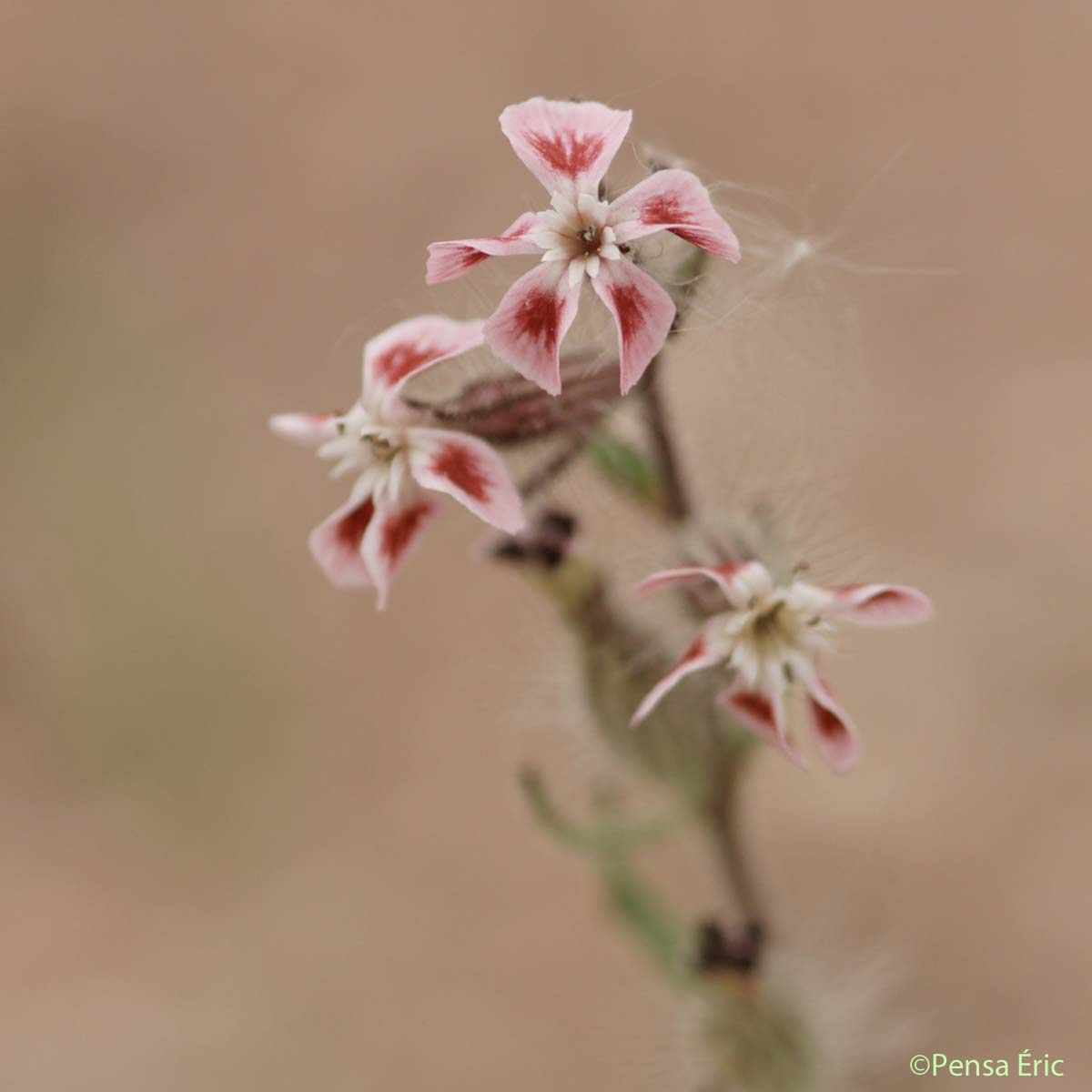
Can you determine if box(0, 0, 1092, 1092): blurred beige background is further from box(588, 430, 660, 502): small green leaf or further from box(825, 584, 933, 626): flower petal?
box(825, 584, 933, 626): flower petal

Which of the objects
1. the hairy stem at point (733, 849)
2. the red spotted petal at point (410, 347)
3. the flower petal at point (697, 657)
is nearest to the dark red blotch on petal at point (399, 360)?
the red spotted petal at point (410, 347)

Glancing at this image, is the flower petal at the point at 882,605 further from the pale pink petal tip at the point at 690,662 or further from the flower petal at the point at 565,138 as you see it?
the flower petal at the point at 565,138

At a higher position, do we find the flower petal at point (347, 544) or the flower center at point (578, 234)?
the flower center at point (578, 234)

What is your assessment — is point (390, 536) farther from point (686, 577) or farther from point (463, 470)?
point (686, 577)

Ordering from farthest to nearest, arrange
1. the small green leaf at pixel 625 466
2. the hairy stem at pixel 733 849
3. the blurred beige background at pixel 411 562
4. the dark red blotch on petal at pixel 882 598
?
1. the blurred beige background at pixel 411 562
2. the hairy stem at pixel 733 849
3. the small green leaf at pixel 625 466
4. the dark red blotch on petal at pixel 882 598

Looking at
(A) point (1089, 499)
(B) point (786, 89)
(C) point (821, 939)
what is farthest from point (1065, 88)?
(C) point (821, 939)

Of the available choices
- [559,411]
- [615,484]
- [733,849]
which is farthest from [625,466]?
[733,849]

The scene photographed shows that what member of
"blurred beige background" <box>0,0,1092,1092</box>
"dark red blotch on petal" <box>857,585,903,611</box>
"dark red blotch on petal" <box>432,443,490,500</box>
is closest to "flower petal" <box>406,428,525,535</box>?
"dark red blotch on petal" <box>432,443,490,500</box>
